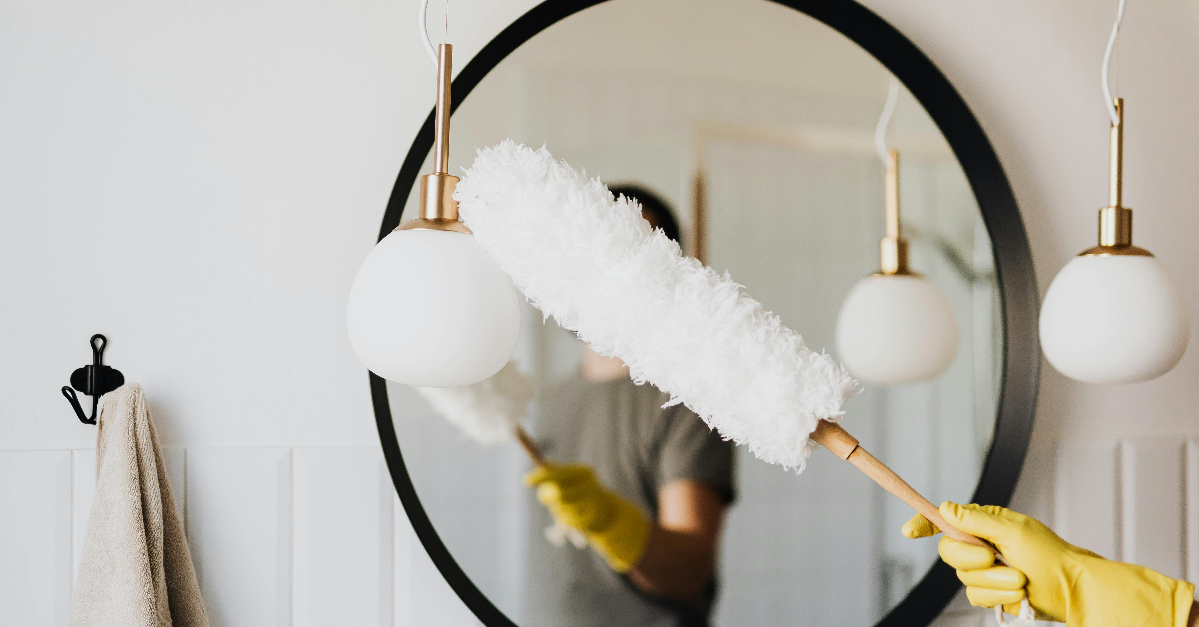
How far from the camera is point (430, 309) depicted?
1.50ft

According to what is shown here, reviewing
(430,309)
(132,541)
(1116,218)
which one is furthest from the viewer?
(1116,218)

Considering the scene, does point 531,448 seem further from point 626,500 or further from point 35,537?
point 35,537

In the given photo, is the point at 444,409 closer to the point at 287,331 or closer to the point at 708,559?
the point at 287,331

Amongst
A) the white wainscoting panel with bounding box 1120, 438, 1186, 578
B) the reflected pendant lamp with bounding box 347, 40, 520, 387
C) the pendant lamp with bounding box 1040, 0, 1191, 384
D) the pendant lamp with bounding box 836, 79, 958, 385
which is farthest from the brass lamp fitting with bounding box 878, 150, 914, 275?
the reflected pendant lamp with bounding box 347, 40, 520, 387

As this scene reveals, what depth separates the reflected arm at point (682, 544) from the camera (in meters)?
0.78

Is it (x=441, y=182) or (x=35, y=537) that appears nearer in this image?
(x=441, y=182)

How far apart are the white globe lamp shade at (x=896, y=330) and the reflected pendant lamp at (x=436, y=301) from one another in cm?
50

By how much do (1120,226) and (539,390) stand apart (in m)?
0.60

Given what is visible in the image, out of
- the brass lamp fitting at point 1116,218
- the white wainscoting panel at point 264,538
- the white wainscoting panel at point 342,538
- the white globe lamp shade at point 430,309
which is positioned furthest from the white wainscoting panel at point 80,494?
the brass lamp fitting at point 1116,218

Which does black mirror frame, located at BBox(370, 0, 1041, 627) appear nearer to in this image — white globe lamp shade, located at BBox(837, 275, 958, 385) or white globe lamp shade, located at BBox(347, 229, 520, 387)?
white globe lamp shade, located at BBox(837, 275, 958, 385)

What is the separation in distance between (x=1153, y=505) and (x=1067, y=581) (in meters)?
0.40

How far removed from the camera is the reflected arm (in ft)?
2.55

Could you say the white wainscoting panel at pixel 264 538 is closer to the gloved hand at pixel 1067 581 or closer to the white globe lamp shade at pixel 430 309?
the white globe lamp shade at pixel 430 309

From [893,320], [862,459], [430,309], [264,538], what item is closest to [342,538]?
[264,538]
